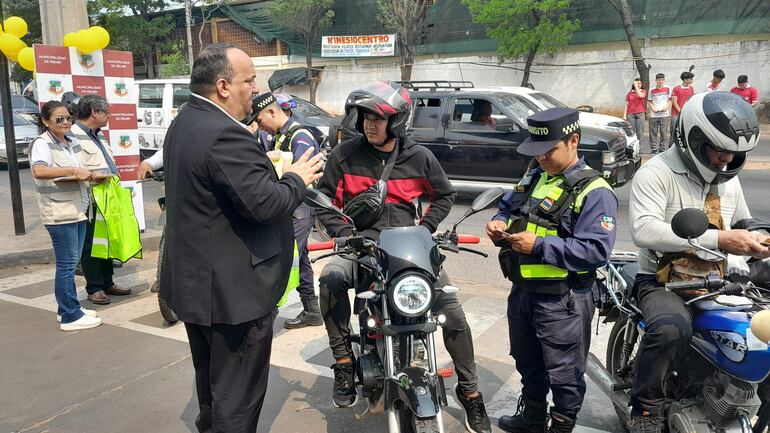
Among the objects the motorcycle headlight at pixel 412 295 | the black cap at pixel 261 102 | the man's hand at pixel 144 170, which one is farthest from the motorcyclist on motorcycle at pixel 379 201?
the man's hand at pixel 144 170

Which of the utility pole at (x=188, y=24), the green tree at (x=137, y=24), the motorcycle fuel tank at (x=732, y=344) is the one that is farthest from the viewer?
the green tree at (x=137, y=24)

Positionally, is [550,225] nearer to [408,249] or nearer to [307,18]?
[408,249]

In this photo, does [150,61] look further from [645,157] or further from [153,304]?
[153,304]

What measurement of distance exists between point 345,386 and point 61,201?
2930 millimetres

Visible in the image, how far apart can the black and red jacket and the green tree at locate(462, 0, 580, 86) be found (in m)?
17.6

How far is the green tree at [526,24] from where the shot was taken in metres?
20.1

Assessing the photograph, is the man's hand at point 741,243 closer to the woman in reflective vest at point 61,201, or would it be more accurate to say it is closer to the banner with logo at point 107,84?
the woman in reflective vest at point 61,201

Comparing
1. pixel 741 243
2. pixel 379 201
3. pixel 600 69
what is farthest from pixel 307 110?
pixel 600 69

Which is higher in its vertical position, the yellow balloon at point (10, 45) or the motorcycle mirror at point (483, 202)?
the yellow balloon at point (10, 45)

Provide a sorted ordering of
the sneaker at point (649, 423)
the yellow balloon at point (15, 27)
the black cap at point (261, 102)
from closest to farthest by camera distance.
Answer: the sneaker at point (649, 423), the black cap at point (261, 102), the yellow balloon at point (15, 27)

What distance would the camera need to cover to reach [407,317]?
272cm

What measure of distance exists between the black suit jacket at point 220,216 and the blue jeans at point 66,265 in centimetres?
A: 276

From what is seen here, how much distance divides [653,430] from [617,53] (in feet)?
65.5

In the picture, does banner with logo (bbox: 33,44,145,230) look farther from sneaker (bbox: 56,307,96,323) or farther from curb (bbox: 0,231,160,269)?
sneaker (bbox: 56,307,96,323)
